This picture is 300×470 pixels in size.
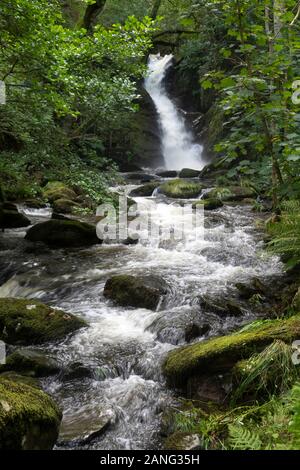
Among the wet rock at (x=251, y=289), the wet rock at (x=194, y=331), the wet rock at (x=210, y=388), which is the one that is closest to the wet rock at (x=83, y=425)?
the wet rock at (x=210, y=388)

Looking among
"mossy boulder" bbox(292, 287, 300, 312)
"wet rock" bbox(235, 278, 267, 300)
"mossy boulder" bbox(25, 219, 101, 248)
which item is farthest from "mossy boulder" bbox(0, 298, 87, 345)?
"mossy boulder" bbox(25, 219, 101, 248)

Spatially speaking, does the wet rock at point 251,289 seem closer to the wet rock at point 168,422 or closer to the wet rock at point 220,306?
the wet rock at point 220,306

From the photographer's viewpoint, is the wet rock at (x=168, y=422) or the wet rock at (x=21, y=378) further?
the wet rock at (x=21, y=378)

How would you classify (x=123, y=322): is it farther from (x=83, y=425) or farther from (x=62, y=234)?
(x=62, y=234)

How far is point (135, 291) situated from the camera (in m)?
6.30

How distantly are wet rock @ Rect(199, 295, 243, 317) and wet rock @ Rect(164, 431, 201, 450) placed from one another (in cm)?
275

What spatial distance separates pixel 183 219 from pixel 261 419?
362 inches

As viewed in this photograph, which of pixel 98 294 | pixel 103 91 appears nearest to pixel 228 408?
pixel 98 294

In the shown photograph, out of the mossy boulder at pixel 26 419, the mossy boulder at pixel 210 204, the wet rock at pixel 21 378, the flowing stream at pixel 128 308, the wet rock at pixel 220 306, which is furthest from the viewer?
the mossy boulder at pixel 210 204

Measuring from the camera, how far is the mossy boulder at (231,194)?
14.3 m

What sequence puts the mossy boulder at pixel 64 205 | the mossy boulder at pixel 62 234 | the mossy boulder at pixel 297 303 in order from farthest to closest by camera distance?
1. the mossy boulder at pixel 64 205
2. the mossy boulder at pixel 62 234
3. the mossy boulder at pixel 297 303

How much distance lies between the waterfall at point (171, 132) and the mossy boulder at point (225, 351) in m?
20.2

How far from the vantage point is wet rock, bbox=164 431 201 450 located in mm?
2795

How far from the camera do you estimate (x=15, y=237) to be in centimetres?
1007
